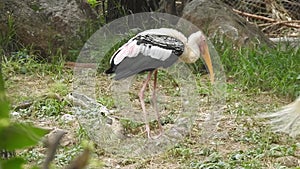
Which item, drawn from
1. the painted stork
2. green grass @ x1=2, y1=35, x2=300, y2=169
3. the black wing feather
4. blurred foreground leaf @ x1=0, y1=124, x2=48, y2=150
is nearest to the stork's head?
the painted stork

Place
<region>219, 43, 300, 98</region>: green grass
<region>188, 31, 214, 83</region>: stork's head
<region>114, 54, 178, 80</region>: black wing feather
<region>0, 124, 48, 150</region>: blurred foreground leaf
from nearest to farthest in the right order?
1. <region>0, 124, 48, 150</region>: blurred foreground leaf
2. <region>114, 54, 178, 80</region>: black wing feather
3. <region>188, 31, 214, 83</region>: stork's head
4. <region>219, 43, 300, 98</region>: green grass

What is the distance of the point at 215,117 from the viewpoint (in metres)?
4.37

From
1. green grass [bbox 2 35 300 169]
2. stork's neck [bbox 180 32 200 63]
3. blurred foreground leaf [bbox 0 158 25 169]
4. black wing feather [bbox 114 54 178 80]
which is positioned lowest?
green grass [bbox 2 35 300 169]

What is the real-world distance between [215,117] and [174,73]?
2.79 ft

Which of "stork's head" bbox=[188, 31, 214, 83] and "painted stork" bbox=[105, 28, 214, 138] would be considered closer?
"painted stork" bbox=[105, 28, 214, 138]

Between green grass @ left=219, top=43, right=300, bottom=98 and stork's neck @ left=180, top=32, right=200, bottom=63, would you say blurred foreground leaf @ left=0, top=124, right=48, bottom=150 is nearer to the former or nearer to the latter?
stork's neck @ left=180, top=32, right=200, bottom=63

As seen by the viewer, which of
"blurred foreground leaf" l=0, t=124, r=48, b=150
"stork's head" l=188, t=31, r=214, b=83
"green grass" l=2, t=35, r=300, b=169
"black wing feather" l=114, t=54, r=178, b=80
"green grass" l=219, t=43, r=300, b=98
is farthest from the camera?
"green grass" l=219, t=43, r=300, b=98

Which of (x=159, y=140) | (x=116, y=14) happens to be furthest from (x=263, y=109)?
(x=116, y=14)

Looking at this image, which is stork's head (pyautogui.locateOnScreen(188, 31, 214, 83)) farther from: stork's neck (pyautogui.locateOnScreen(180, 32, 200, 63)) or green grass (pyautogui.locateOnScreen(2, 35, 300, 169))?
green grass (pyautogui.locateOnScreen(2, 35, 300, 169))

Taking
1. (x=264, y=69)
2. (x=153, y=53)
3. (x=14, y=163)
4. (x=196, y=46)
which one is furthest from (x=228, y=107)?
(x=14, y=163)

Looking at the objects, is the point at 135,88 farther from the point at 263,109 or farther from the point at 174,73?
the point at 263,109

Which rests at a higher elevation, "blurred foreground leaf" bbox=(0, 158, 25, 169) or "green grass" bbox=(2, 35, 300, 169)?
"blurred foreground leaf" bbox=(0, 158, 25, 169)

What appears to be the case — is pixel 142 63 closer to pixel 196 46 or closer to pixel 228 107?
pixel 196 46

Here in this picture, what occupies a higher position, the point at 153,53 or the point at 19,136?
the point at 19,136
